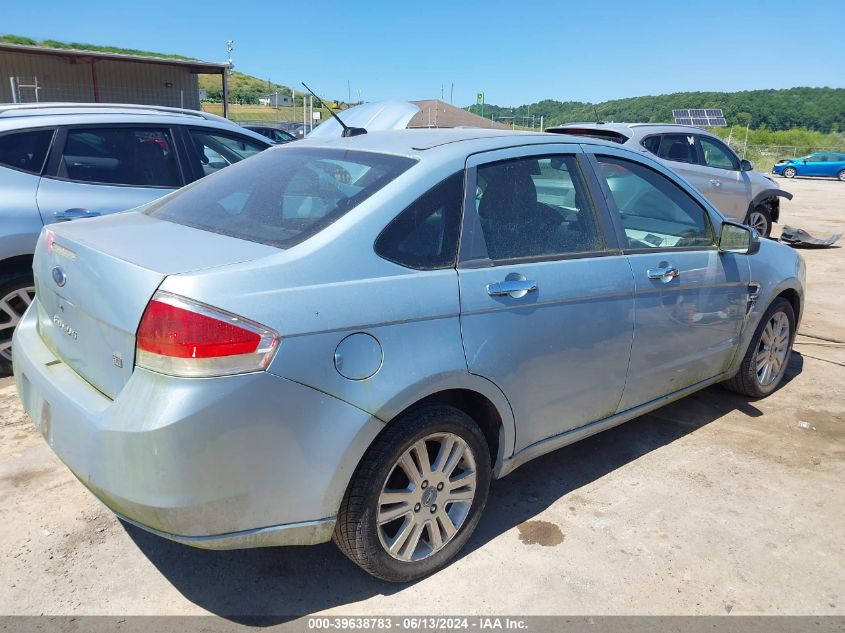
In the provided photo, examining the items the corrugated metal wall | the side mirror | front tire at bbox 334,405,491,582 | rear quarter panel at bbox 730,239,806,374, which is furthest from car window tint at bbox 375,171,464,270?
the corrugated metal wall

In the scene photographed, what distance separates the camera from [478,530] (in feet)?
10.0

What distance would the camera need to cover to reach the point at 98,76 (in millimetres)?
26344

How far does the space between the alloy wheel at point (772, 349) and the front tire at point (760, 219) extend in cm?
644

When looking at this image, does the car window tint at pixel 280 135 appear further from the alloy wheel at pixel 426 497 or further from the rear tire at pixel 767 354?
the alloy wheel at pixel 426 497

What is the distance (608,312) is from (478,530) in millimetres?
1151

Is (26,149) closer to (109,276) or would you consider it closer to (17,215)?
(17,215)

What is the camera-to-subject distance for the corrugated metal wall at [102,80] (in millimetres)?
24359

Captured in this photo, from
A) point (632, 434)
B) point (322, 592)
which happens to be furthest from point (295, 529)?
point (632, 434)

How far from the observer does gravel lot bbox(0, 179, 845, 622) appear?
2.59 m

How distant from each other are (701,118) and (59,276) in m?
29.5

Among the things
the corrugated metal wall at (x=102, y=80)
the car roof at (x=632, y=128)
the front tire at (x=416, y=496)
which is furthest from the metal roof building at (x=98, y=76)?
the front tire at (x=416, y=496)

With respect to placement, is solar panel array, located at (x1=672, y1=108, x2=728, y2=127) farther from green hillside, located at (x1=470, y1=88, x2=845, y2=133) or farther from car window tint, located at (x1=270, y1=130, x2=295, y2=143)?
green hillside, located at (x1=470, y1=88, x2=845, y2=133)

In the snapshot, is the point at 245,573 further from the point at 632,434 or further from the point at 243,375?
the point at 632,434

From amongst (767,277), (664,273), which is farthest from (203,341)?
(767,277)
